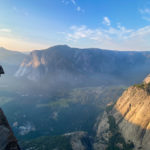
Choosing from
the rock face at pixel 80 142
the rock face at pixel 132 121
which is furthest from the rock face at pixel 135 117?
the rock face at pixel 80 142

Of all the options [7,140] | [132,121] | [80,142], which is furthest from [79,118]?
[7,140]

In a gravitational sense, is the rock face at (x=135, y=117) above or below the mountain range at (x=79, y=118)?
above

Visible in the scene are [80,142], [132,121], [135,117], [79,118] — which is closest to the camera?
[135,117]

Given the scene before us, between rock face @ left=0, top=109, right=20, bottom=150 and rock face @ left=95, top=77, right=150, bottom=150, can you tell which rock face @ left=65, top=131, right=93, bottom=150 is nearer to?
rock face @ left=95, top=77, right=150, bottom=150

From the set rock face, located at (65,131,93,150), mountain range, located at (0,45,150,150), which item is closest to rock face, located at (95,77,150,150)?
mountain range, located at (0,45,150,150)

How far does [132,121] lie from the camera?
68625 millimetres

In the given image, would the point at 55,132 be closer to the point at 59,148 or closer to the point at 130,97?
the point at 59,148

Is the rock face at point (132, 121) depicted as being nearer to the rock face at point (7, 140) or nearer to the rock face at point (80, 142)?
the rock face at point (80, 142)

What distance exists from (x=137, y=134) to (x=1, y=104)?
479 feet

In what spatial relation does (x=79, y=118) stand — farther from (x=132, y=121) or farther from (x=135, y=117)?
(x=135, y=117)

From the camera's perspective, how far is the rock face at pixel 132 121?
60.3 m

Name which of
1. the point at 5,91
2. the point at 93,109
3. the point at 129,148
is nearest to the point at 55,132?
the point at 93,109

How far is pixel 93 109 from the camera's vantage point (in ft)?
478

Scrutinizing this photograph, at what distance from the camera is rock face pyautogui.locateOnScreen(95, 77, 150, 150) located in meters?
60.3
